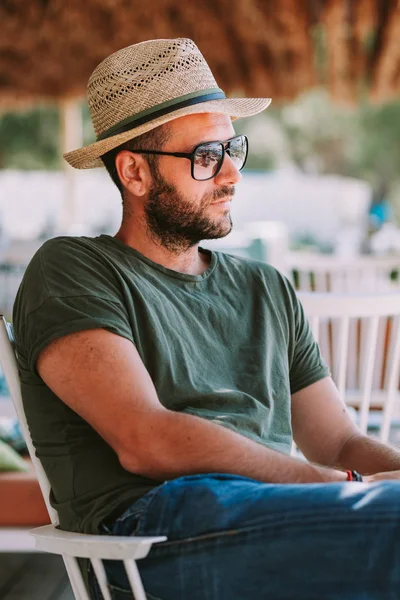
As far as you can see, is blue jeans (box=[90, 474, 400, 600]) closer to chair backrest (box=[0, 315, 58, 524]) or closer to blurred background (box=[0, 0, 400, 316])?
chair backrest (box=[0, 315, 58, 524])

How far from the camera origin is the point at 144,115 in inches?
73.5

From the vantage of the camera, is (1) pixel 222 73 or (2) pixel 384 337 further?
(1) pixel 222 73

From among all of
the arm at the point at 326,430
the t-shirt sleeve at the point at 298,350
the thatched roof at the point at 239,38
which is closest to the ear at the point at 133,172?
the t-shirt sleeve at the point at 298,350

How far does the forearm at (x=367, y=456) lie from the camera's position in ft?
5.98

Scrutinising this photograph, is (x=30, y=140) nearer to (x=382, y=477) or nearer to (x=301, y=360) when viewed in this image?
(x=301, y=360)

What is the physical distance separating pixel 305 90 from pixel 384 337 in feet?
17.0

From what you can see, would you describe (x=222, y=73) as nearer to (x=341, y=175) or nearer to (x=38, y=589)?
(x=38, y=589)

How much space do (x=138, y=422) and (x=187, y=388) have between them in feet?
0.65

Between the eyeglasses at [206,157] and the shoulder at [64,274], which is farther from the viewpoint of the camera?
the eyeglasses at [206,157]

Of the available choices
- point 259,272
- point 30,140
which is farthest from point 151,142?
point 30,140

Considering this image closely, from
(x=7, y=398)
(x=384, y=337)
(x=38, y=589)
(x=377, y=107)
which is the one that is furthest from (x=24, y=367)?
(x=377, y=107)

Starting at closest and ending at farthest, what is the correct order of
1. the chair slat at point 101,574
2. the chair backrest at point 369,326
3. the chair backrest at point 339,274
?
the chair slat at point 101,574
the chair backrest at point 369,326
the chair backrest at point 339,274

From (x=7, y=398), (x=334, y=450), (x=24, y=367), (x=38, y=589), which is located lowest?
(x=38, y=589)

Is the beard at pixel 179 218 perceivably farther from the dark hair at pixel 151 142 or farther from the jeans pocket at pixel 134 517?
the jeans pocket at pixel 134 517
